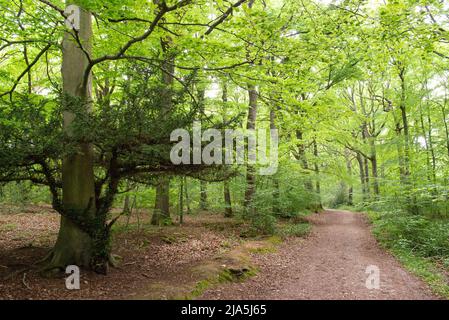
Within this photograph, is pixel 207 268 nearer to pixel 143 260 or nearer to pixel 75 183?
pixel 143 260

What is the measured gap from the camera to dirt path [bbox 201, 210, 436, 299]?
6.02 meters

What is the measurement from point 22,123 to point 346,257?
9006 mm

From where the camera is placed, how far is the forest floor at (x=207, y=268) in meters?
5.53

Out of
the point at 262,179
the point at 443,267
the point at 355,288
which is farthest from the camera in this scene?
the point at 262,179

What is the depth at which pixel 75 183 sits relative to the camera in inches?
251

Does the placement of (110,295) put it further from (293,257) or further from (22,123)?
(293,257)

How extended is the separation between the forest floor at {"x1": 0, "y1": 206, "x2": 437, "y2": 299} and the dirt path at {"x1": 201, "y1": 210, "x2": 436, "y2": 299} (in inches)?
0.8

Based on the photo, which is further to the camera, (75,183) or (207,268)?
(207,268)

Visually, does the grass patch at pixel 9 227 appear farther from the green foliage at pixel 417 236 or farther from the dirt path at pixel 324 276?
the green foliage at pixel 417 236

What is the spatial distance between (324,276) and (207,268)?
284 cm

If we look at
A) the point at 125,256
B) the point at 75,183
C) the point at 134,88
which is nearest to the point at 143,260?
the point at 125,256

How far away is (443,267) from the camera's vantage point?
789cm

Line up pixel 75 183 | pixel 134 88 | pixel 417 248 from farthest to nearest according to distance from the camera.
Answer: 1. pixel 417 248
2. pixel 75 183
3. pixel 134 88

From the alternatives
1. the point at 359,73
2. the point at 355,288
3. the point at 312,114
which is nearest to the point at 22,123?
the point at 312,114
